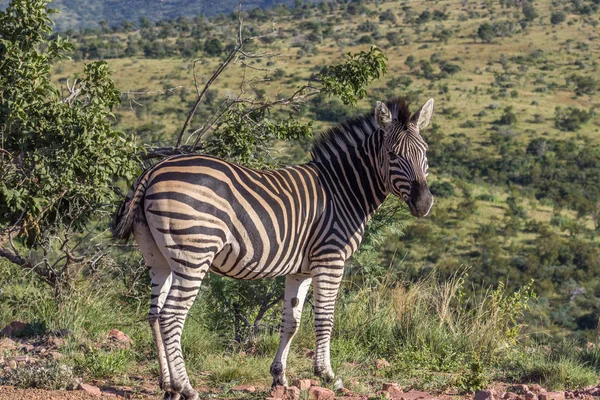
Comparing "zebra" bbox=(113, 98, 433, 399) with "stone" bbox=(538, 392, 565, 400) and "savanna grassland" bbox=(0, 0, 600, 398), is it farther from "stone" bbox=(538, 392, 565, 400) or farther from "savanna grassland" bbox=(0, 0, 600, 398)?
"stone" bbox=(538, 392, 565, 400)

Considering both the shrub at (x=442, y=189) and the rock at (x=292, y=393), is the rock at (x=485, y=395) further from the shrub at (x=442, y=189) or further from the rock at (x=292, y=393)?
the shrub at (x=442, y=189)

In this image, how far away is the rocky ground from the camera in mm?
5793

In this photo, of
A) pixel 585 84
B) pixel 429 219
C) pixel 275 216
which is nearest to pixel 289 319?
pixel 275 216

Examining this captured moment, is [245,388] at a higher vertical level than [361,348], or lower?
higher

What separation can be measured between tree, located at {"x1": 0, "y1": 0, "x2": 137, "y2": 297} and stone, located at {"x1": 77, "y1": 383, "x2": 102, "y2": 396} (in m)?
2.39

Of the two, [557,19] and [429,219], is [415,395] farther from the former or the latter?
[557,19]

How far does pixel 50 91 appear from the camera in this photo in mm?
7875

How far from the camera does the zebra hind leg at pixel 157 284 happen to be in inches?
229

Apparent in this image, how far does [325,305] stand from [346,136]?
154 cm

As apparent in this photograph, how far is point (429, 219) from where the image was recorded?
42.4 meters

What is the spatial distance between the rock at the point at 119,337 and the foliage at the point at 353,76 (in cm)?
369

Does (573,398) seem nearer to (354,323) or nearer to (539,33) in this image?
(354,323)

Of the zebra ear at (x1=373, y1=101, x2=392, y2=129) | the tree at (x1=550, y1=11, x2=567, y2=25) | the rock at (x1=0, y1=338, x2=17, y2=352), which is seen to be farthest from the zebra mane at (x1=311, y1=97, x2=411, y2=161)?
the tree at (x1=550, y1=11, x2=567, y2=25)

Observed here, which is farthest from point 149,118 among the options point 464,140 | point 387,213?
point 387,213
